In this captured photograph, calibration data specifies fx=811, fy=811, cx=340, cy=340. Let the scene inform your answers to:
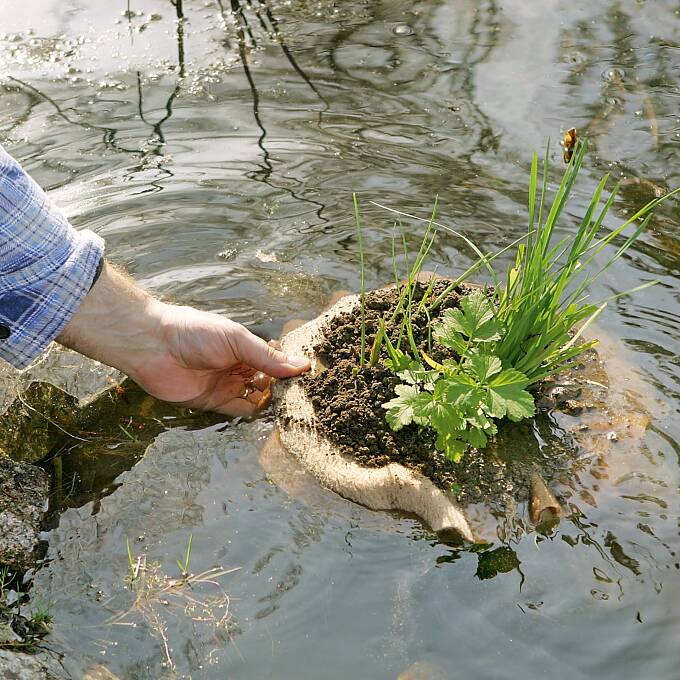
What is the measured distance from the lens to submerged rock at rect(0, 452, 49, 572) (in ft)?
8.86

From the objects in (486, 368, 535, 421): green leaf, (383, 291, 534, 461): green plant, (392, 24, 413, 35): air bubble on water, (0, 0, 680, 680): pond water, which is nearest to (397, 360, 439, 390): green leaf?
(383, 291, 534, 461): green plant

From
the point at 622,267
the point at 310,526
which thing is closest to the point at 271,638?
the point at 310,526

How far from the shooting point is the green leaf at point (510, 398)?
2.59m

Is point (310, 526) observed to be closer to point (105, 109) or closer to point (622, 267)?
point (622, 267)

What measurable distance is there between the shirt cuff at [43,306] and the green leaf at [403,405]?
3.96ft

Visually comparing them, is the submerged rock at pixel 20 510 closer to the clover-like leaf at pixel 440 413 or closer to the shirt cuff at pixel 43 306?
the shirt cuff at pixel 43 306

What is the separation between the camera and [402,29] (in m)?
5.84

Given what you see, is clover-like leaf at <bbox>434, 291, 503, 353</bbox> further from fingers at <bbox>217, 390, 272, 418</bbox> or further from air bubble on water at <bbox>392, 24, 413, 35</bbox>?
air bubble on water at <bbox>392, 24, 413, 35</bbox>

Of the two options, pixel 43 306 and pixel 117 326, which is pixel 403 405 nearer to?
pixel 117 326

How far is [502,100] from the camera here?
5066mm

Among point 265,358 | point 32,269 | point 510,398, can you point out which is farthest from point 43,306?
point 510,398

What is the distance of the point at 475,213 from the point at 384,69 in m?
1.73

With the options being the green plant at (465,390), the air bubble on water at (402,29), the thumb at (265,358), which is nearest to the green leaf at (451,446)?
the green plant at (465,390)

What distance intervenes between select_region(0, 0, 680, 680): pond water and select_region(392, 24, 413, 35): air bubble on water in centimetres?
2
